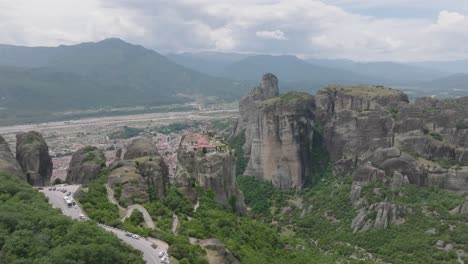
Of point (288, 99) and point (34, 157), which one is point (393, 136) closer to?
point (288, 99)

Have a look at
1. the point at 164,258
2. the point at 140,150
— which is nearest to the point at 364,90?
the point at 140,150

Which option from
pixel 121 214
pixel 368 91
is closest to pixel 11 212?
pixel 121 214

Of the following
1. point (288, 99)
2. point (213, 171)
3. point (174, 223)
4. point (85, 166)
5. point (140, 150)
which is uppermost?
point (288, 99)

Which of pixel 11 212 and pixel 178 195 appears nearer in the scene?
pixel 11 212

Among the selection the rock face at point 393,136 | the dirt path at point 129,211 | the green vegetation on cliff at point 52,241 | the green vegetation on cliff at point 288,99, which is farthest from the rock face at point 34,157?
the green vegetation on cliff at point 288,99

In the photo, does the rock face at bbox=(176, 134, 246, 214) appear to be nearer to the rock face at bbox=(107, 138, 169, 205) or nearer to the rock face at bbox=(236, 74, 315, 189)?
the rock face at bbox=(107, 138, 169, 205)

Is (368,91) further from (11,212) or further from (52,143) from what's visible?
(52,143)
